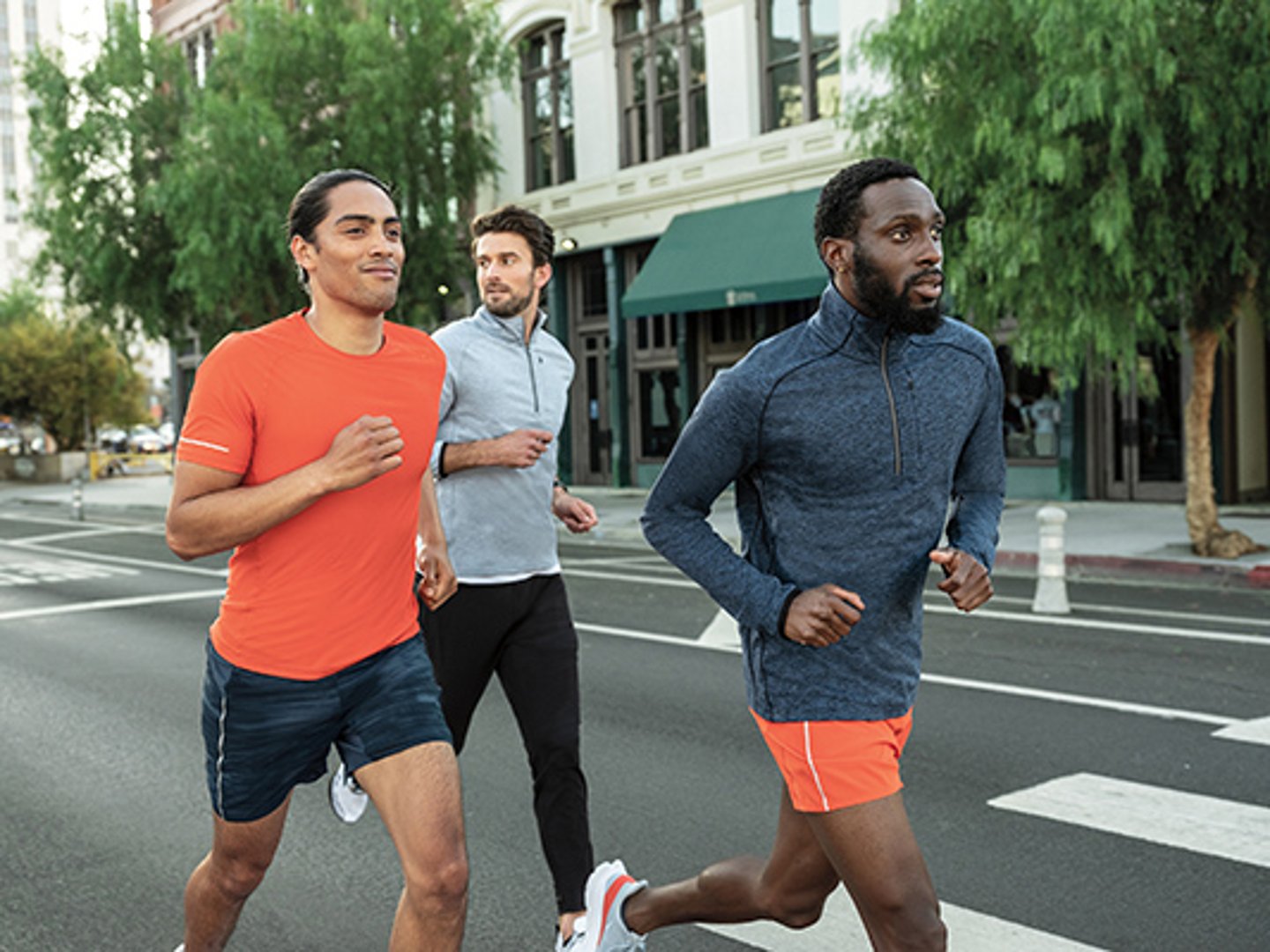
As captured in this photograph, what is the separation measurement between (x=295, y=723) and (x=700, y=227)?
69.6 feet

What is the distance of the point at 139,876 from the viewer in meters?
5.05

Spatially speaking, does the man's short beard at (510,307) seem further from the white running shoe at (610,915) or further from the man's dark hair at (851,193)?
the white running shoe at (610,915)

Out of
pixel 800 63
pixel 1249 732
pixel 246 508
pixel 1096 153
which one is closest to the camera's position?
pixel 246 508

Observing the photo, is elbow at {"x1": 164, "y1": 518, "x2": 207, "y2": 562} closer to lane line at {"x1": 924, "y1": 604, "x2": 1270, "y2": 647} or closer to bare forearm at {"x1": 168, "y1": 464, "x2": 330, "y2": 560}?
bare forearm at {"x1": 168, "y1": 464, "x2": 330, "y2": 560}

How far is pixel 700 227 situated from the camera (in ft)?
78.4

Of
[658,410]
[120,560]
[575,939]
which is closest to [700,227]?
[658,410]

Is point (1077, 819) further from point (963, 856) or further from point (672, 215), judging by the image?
point (672, 215)

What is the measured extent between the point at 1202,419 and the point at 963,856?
380 inches

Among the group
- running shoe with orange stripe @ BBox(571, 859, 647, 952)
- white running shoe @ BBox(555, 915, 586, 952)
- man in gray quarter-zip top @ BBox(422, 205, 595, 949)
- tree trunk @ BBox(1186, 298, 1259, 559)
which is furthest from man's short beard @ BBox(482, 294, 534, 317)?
tree trunk @ BBox(1186, 298, 1259, 559)

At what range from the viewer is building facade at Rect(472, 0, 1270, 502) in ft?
63.8

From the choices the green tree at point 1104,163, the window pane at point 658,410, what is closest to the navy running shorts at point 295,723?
the green tree at point 1104,163

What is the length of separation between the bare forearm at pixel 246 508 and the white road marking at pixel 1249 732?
499cm

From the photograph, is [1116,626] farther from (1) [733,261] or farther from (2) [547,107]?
(2) [547,107]

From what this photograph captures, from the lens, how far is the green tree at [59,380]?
40.3 metres
